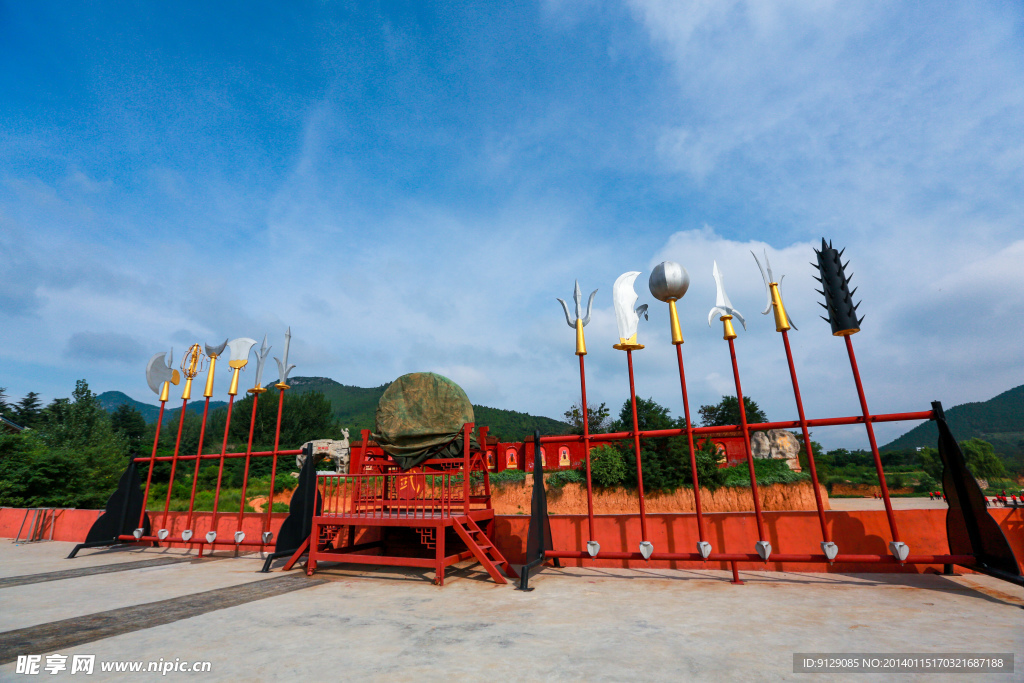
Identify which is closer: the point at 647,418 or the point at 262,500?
the point at 262,500

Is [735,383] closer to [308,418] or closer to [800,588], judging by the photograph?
[800,588]

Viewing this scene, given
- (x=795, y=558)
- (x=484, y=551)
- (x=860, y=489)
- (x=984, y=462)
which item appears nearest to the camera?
(x=795, y=558)

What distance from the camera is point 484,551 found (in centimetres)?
907

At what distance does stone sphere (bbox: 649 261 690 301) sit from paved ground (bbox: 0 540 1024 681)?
5.49 metres

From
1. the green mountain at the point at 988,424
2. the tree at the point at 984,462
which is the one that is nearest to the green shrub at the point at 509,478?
the tree at the point at 984,462

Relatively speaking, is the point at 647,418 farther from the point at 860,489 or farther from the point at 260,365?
the point at 260,365

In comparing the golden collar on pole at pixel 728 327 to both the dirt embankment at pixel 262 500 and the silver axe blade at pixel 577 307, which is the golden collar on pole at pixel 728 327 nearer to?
the silver axe blade at pixel 577 307

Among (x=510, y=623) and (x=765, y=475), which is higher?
(x=765, y=475)

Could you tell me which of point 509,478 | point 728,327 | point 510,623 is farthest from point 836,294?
point 509,478

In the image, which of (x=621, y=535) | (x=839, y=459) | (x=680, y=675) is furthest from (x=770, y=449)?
(x=680, y=675)

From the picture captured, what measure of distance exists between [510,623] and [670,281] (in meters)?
6.83

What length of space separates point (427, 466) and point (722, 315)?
781 centimetres

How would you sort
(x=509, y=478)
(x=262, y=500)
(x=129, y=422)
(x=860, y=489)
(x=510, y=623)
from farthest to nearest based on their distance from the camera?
(x=129, y=422) < (x=860, y=489) < (x=262, y=500) < (x=509, y=478) < (x=510, y=623)

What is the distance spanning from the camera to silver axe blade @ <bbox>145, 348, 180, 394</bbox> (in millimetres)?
14008
